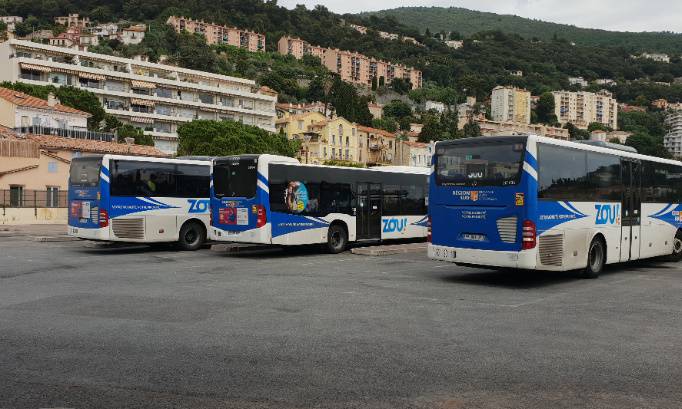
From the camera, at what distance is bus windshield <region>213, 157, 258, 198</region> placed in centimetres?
1917

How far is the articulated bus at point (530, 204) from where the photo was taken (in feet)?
42.4

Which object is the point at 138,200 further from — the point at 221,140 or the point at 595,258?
the point at 221,140

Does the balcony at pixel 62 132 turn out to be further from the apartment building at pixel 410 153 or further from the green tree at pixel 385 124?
the green tree at pixel 385 124

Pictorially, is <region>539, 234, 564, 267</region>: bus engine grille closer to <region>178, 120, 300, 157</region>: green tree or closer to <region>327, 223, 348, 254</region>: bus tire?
<region>327, 223, 348, 254</region>: bus tire

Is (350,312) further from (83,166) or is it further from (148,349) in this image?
(83,166)

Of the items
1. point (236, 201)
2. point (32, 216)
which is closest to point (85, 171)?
point (236, 201)

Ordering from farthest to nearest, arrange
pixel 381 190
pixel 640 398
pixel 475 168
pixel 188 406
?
pixel 381 190 < pixel 475 168 < pixel 640 398 < pixel 188 406

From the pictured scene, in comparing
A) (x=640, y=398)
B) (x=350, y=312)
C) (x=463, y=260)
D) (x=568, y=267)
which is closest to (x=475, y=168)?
(x=463, y=260)

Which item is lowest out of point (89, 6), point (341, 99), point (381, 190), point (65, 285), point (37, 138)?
point (65, 285)

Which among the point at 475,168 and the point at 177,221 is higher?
the point at 475,168

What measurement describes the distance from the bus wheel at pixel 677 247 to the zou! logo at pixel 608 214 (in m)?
4.51

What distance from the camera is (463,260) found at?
1370cm

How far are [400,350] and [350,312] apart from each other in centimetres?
246

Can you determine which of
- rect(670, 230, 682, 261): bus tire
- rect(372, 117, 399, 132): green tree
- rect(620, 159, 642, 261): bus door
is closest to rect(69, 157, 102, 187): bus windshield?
rect(620, 159, 642, 261): bus door
